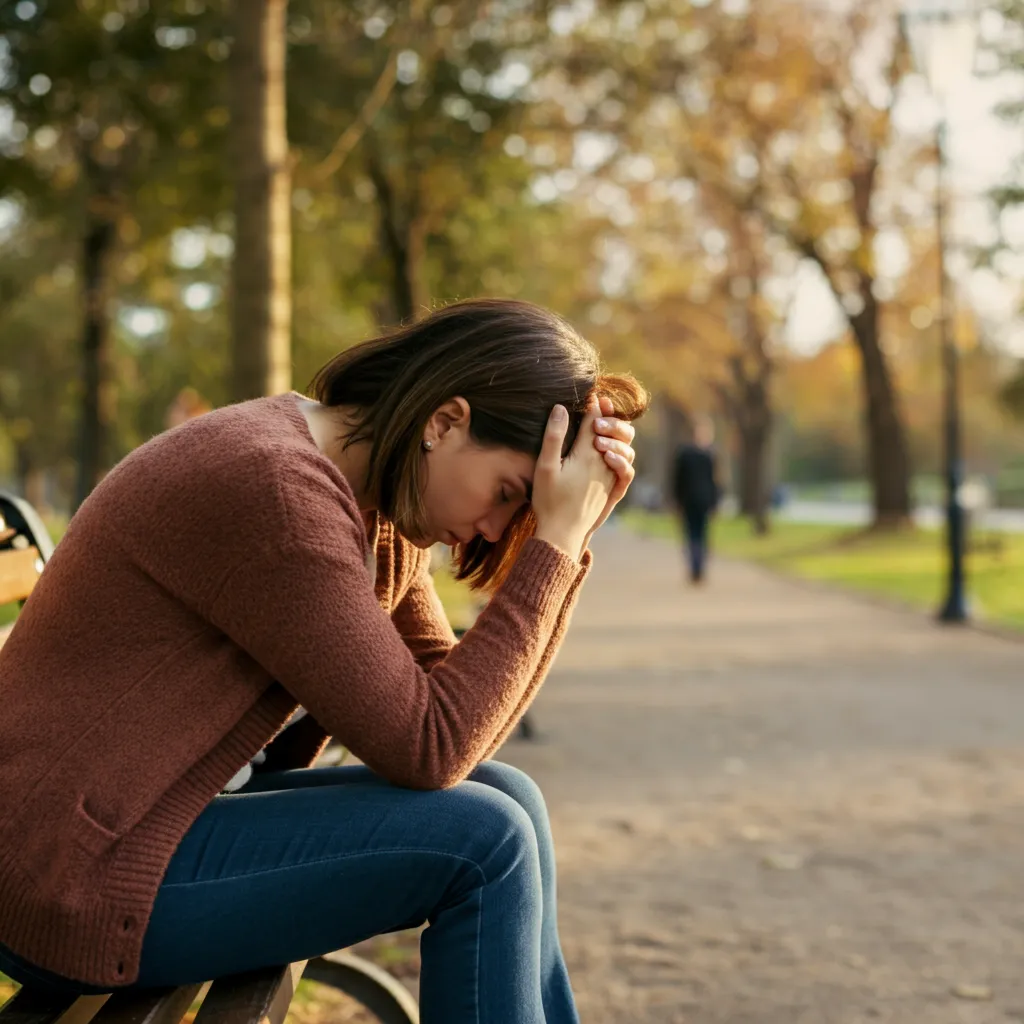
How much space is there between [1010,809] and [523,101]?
32.7 ft

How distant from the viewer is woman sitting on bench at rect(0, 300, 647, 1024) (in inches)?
75.7

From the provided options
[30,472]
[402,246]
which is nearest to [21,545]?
[402,246]

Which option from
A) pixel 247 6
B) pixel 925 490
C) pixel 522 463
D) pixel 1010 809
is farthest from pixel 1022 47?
pixel 925 490

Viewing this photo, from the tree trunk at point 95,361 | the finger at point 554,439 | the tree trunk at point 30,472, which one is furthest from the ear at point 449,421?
the tree trunk at point 30,472

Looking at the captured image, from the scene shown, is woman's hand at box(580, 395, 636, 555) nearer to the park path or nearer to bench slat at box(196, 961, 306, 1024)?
bench slat at box(196, 961, 306, 1024)

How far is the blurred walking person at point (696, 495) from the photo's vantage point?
16875 mm

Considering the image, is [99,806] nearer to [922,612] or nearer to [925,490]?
[922,612]

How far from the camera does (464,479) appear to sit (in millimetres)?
2268

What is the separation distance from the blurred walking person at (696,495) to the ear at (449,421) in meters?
14.7

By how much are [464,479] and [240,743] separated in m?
0.53

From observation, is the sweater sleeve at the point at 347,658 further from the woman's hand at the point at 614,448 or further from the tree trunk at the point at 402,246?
the tree trunk at the point at 402,246

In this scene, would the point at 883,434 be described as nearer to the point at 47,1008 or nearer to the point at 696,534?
the point at 696,534

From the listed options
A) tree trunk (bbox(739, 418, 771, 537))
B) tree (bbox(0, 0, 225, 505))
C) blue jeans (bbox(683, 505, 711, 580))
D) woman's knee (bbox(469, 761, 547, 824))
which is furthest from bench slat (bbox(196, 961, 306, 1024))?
tree trunk (bbox(739, 418, 771, 537))

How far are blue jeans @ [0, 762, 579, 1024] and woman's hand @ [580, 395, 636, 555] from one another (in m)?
0.55
